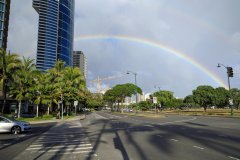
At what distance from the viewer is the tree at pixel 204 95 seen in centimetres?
9356

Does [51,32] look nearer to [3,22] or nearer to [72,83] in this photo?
[3,22]

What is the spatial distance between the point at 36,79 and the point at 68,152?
141 ft

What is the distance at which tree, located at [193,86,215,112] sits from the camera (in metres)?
93.6

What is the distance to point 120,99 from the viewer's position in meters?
120

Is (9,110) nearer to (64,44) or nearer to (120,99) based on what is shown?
(120,99)

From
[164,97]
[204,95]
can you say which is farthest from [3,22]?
[164,97]

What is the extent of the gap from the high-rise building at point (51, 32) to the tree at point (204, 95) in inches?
4013

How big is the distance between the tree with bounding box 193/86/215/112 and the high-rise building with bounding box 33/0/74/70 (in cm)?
10194

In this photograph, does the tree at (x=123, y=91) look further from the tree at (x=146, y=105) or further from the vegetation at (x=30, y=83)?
the vegetation at (x=30, y=83)

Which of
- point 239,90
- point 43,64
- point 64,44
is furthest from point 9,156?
point 64,44

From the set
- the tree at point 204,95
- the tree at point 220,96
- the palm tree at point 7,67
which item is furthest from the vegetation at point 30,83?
the tree at point 220,96

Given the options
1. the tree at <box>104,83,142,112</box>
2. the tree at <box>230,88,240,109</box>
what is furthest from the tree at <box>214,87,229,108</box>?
the tree at <box>104,83,142,112</box>

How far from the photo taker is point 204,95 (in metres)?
93.6

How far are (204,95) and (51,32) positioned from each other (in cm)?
11334
